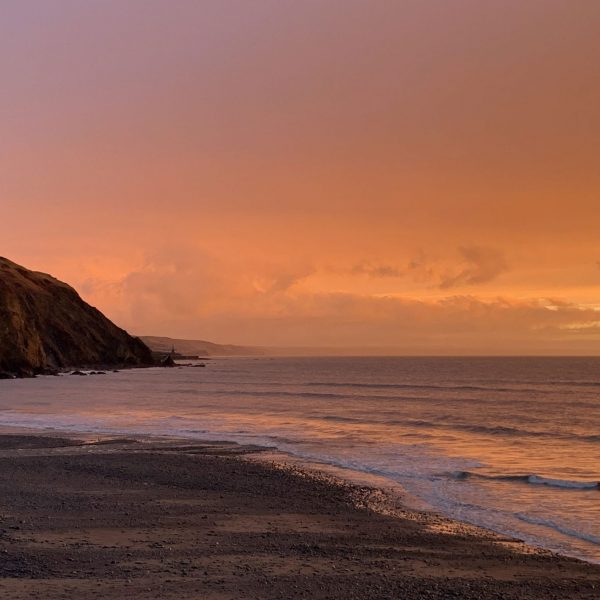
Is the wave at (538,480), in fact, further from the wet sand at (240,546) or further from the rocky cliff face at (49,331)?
the rocky cliff face at (49,331)

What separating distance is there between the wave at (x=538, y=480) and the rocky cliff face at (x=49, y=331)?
77716 mm

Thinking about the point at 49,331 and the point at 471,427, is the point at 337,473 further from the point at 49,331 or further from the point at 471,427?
the point at 49,331

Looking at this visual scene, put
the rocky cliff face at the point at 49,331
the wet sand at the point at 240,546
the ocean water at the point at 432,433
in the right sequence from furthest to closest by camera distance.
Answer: the rocky cliff face at the point at 49,331 → the ocean water at the point at 432,433 → the wet sand at the point at 240,546

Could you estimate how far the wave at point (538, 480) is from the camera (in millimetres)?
17797

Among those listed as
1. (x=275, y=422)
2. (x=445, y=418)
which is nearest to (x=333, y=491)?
(x=275, y=422)

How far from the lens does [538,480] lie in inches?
731

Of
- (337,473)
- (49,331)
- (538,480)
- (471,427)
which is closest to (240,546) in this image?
(337,473)

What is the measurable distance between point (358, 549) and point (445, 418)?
3014 cm

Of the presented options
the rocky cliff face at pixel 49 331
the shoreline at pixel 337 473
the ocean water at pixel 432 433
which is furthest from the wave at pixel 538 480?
the rocky cliff face at pixel 49 331

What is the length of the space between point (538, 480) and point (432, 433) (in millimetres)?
13381

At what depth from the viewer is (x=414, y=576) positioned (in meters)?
9.51

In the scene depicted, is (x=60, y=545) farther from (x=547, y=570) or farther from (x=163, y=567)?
(x=547, y=570)

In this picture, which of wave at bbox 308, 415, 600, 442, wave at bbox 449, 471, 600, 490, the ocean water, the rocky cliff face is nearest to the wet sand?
the ocean water

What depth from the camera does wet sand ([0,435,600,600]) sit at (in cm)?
875
